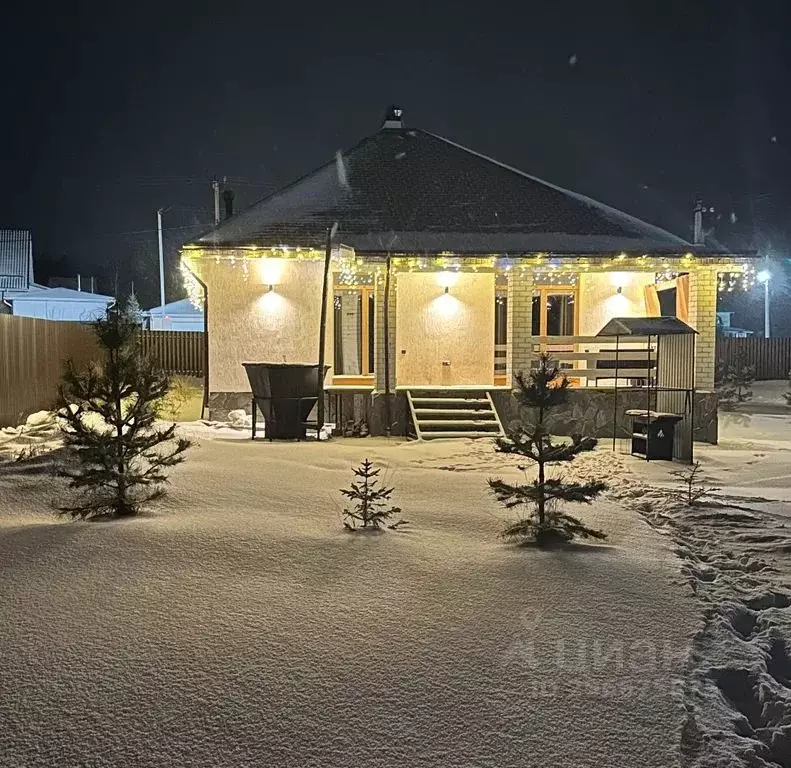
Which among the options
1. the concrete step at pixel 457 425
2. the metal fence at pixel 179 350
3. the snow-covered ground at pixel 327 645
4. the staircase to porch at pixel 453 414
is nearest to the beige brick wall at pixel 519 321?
the staircase to porch at pixel 453 414

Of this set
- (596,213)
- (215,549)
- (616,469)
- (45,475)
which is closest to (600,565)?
(215,549)

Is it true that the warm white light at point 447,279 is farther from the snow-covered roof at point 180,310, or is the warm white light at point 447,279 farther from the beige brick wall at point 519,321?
the snow-covered roof at point 180,310

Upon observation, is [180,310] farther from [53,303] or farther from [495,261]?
[495,261]

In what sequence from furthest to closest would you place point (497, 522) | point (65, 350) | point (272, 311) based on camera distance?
point (65, 350)
point (272, 311)
point (497, 522)

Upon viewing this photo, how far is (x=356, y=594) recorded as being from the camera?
3.66m

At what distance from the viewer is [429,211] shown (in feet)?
46.8

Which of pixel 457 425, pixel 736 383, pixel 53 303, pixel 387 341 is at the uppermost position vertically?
pixel 53 303

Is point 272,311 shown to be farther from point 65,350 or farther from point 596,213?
point 596,213

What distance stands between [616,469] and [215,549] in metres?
6.19

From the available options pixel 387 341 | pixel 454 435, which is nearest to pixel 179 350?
pixel 387 341

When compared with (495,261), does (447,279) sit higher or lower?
lower

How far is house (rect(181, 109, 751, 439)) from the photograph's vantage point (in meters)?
12.4

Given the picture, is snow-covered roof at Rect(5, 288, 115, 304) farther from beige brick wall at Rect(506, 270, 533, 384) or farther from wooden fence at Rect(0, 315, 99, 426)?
beige brick wall at Rect(506, 270, 533, 384)

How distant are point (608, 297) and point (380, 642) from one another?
13368 mm
